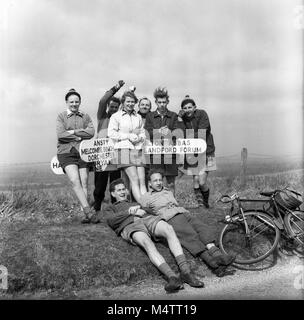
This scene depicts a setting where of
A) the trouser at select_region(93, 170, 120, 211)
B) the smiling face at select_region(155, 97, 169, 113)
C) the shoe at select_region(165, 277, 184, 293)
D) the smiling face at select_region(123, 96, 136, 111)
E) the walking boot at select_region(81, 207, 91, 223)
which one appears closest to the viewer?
the shoe at select_region(165, 277, 184, 293)

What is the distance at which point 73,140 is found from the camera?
19.4 ft

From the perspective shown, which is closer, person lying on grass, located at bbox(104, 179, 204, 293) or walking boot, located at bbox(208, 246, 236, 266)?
person lying on grass, located at bbox(104, 179, 204, 293)

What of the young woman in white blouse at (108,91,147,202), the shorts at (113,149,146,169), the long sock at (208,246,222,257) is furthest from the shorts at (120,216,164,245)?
the shorts at (113,149,146,169)

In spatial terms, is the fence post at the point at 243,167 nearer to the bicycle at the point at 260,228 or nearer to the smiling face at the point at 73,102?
the bicycle at the point at 260,228

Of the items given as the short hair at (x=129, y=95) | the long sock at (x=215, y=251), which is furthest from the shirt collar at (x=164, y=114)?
the long sock at (x=215, y=251)

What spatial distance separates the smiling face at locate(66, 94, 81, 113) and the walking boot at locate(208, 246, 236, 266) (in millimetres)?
2691

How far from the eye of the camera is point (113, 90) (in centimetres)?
627

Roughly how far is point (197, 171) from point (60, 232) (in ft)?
8.07

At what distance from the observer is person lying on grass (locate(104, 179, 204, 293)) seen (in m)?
4.64

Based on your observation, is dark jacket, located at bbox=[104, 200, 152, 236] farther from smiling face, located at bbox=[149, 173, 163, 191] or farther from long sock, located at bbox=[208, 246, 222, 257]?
long sock, located at bbox=[208, 246, 222, 257]

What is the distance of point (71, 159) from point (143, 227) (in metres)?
1.48

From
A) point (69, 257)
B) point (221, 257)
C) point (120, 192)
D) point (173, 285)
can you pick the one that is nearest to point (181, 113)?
point (120, 192)

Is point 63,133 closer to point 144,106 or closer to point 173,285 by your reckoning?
point 144,106

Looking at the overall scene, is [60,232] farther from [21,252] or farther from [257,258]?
[257,258]
